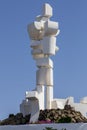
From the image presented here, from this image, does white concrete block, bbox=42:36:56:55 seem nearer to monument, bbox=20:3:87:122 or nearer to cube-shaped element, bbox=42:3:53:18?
monument, bbox=20:3:87:122

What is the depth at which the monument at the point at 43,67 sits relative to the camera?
97.6ft

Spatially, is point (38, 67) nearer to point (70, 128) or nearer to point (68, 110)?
point (68, 110)

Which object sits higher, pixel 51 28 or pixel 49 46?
pixel 51 28

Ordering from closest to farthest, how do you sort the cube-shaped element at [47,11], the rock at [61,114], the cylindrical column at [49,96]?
the rock at [61,114], the cylindrical column at [49,96], the cube-shaped element at [47,11]

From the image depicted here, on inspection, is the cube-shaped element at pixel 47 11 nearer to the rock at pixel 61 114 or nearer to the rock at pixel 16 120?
the rock at pixel 61 114

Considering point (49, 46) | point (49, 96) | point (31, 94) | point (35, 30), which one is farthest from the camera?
point (35, 30)

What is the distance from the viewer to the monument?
97.6ft

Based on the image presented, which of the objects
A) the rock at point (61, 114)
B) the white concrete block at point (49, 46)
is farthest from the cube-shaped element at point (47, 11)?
the rock at point (61, 114)

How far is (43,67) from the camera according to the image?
3055 centimetres

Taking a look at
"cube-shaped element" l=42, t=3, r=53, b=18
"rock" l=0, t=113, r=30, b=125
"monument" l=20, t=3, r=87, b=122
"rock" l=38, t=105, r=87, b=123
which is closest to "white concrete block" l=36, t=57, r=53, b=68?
"monument" l=20, t=3, r=87, b=122

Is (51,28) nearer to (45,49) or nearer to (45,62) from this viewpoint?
(45,49)

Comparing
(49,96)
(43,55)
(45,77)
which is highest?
(43,55)

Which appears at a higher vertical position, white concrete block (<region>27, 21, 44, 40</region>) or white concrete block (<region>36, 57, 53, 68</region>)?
white concrete block (<region>27, 21, 44, 40</region>)

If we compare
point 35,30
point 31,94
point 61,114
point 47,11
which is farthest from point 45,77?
point 47,11
